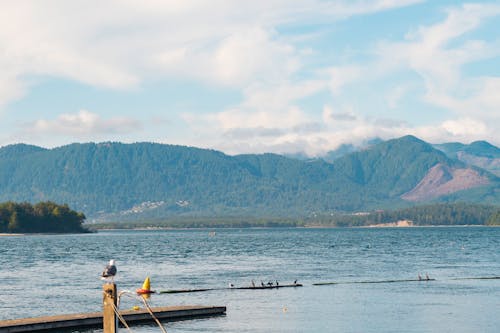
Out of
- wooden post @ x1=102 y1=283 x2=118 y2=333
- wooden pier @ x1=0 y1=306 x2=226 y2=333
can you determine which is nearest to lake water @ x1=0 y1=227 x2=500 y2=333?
wooden pier @ x1=0 y1=306 x2=226 y2=333

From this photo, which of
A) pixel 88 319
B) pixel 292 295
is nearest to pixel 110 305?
pixel 88 319

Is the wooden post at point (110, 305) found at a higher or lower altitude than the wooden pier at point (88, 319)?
higher

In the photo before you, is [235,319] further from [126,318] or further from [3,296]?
[3,296]

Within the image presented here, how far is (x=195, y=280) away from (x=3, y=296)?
32491 mm

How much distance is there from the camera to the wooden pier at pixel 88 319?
70312mm

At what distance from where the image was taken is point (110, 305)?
46344 mm

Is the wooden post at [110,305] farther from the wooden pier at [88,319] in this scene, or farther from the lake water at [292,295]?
the lake water at [292,295]

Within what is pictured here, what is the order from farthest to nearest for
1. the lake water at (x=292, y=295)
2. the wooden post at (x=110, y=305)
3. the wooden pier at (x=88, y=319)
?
the lake water at (x=292, y=295), the wooden pier at (x=88, y=319), the wooden post at (x=110, y=305)

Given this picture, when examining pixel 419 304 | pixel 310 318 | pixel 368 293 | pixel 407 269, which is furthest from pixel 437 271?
pixel 310 318

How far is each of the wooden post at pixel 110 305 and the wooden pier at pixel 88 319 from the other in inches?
974

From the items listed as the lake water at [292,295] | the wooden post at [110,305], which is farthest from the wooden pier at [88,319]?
the wooden post at [110,305]

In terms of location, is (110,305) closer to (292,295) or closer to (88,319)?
(88,319)

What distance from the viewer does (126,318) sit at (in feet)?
249

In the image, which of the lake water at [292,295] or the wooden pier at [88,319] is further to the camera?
the lake water at [292,295]
